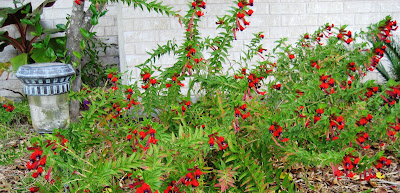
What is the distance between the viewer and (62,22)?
4469 millimetres

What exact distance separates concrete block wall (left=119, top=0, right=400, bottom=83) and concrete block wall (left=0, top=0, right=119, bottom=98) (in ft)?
2.43

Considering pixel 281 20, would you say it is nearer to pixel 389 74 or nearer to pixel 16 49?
pixel 389 74

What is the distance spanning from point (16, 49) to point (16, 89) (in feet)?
1.78

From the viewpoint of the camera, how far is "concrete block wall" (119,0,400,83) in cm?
380

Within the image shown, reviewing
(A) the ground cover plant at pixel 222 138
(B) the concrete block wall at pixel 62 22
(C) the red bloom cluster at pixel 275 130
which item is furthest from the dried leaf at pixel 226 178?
(B) the concrete block wall at pixel 62 22

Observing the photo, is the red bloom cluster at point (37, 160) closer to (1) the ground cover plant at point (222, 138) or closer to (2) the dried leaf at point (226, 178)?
(1) the ground cover plant at point (222, 138)

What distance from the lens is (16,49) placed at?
4.51 m

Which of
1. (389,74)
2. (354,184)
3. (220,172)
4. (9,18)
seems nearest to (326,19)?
(389,74)

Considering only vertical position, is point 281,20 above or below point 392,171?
above

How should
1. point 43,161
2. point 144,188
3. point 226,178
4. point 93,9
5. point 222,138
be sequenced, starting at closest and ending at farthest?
point 144,188
point 43,161
point 222,138
point 226,178
point 93,9

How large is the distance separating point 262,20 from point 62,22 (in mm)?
2440

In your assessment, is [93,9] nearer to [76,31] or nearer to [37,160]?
[76,31]

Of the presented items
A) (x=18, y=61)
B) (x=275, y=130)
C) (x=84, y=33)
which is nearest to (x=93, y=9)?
(x=84, y=33)

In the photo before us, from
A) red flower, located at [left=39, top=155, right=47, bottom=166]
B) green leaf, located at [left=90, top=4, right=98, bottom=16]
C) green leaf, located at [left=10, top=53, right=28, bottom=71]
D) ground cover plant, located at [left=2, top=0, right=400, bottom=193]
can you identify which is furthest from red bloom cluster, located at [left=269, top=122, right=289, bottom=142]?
green leaf, located at [left=10, top=53, right=28, bottom=71]
